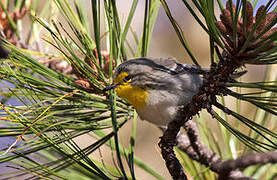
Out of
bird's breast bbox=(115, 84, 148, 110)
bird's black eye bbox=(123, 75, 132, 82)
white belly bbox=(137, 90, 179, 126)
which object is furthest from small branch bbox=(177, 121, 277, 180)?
bird's black eye bbox=(123, 75, 132, 82)

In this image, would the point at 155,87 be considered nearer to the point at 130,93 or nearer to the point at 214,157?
the point at 130,93

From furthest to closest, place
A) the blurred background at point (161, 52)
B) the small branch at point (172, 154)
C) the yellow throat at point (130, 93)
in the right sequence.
→ the blurred background at point (161, 52) < the yellow throat at point (130, 93) < the small branch at point (172, 154)

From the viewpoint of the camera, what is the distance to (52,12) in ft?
5.85

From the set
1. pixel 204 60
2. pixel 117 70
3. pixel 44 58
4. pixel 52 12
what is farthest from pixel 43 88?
pixel 204 60

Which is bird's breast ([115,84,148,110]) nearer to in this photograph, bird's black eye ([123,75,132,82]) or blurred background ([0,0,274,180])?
bird's black eye ([123,75,132,82])

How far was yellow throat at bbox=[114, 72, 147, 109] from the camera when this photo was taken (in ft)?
4.58

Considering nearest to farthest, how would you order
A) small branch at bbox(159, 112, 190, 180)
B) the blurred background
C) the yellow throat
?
small branch at bbox(159, 112, 190, 180) < the yellow throat < the blurred background

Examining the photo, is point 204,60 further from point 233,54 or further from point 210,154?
point 233,54

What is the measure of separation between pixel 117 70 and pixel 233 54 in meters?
0.60

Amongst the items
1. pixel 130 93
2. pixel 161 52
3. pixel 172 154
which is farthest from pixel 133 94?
pixel 161 52

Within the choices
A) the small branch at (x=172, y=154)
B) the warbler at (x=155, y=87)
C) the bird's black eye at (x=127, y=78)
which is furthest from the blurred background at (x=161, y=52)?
the small branch at (x=172, y=154)

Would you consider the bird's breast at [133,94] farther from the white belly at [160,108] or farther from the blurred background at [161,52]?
the blurred background at [161,52]

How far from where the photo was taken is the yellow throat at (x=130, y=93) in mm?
1396

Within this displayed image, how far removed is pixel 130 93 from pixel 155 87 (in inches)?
4.8
